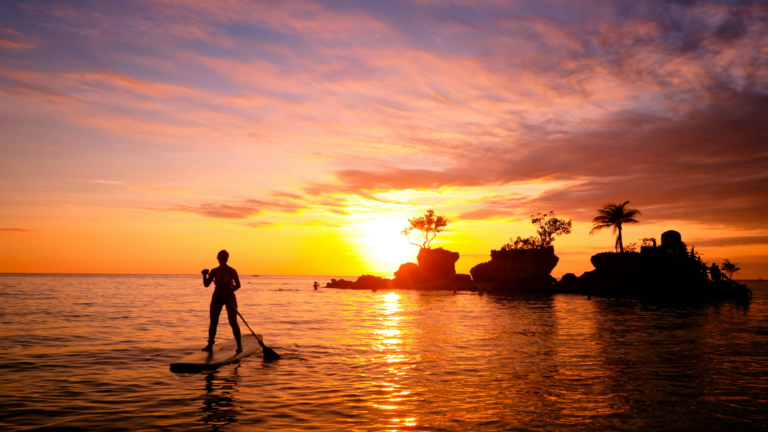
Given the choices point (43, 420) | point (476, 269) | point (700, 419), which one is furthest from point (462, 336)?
point (476, 269)

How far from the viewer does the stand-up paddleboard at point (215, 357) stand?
12984mm

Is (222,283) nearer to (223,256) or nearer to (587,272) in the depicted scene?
(223,256)

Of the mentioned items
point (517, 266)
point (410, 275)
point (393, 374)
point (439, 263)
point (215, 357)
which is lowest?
point (393, 374)

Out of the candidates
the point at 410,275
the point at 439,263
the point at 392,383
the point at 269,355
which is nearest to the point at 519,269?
the point at 439,263

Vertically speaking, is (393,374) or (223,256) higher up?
(223,256)

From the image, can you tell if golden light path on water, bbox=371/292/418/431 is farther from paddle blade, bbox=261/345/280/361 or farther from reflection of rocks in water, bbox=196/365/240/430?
paddle blade, bbox=261/345/280/361

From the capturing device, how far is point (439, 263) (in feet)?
344

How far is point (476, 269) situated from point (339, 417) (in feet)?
302

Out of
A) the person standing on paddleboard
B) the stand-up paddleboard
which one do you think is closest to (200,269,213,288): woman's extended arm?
the person standing on paddleboard

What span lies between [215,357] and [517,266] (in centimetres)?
8246

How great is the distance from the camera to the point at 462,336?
22266mm

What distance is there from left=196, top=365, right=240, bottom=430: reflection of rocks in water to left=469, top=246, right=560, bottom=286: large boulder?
81692 mm

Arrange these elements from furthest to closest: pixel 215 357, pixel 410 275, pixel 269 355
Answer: pixel 410 275 → pixel 269 355 → pixel 215 357

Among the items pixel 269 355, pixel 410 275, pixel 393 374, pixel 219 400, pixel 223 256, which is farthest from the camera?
pixel 410 275
